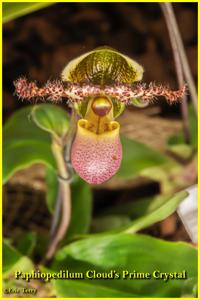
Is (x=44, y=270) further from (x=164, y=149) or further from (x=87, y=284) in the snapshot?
(x=164, y=149)

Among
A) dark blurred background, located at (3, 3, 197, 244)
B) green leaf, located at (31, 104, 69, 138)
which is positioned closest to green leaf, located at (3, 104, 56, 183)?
green leaf, located at (31, 104, 69, 138)

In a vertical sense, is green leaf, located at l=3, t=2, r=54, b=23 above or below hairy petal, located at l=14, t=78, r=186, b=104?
Answer: above

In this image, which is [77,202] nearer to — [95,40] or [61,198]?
[61,198]

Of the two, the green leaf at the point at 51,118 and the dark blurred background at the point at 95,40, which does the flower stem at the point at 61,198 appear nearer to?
the green leaf at the point at 51,118

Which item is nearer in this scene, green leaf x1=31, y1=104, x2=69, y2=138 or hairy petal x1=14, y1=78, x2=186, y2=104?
hairy petal x1=14, y1=78, x2=186, y2=104

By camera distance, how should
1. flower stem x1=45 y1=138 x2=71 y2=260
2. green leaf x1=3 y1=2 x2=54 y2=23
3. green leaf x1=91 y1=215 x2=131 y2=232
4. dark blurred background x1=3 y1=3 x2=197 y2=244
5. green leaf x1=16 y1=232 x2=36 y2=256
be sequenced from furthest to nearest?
dark blurred background x1=3 y1=3 x2=197 y2=244 → green leaf x1=91 y1=215 x2=131 y2=232 → green leaf x1=16 y1=232 x2=36 y2=256 → flower stem x1=45 y1=138 x2=71 y2=260 → green leaf x1=3 y1=2 x2=54 y2=23

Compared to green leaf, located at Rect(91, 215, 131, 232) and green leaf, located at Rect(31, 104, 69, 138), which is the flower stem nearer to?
green leaf, located at Rect(31, 104, 69, 138)

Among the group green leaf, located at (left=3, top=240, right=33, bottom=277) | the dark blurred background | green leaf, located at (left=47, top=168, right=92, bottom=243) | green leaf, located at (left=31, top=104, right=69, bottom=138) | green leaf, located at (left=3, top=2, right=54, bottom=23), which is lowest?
green leaf, located at (left=3, top=240, right=33, bottom=277)

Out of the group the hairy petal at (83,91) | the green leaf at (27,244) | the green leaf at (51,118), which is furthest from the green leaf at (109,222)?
the hairy petal at (83,91)
